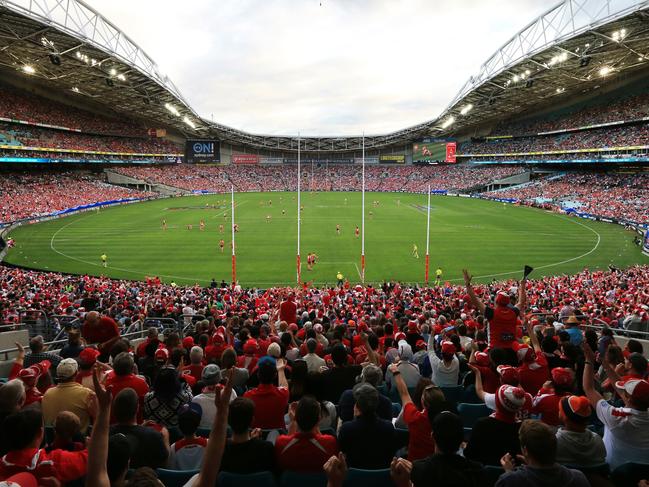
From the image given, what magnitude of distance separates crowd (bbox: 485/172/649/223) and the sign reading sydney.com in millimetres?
62646

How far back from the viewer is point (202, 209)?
67.4 metres

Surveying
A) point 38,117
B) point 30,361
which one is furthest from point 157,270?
point 38,117

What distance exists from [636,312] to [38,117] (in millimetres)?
88870

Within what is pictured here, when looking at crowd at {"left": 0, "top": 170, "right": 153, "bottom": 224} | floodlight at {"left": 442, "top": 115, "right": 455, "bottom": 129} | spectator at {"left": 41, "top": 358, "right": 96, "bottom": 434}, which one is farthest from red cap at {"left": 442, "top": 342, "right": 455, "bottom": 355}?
floodlight at {"left": 442, "top": 115, "right": 455, "bottom": 129}

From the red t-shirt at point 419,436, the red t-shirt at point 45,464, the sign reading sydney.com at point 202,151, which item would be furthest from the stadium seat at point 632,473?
the sign reading sydney.com at point 202,151

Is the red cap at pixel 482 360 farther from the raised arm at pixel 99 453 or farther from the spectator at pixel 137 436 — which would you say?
the raised arm at pixel 99 453

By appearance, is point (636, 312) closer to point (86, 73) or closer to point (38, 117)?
point (86, 73)

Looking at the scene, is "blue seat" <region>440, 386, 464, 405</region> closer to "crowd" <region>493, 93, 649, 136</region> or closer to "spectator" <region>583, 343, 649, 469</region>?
"spectator" <region>583, 343, 649, 469</region>

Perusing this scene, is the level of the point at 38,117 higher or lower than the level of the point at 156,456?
higher

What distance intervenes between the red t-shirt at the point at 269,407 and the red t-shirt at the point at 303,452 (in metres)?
1.22

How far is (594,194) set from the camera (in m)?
66.3

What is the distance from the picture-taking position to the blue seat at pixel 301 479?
143 inches

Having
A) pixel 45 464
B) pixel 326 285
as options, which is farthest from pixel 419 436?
pixel 326 285

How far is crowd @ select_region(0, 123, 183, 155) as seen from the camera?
224ft
